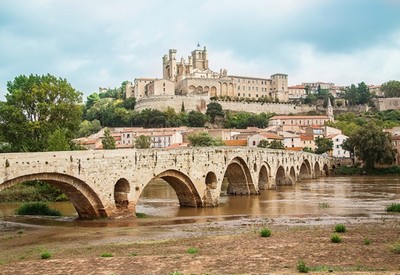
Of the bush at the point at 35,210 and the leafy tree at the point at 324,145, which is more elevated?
the leafy tree at the point at 324,145

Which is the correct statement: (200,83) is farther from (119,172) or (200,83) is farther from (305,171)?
(119,172)

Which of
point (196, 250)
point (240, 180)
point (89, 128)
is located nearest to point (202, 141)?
point (240, 180)

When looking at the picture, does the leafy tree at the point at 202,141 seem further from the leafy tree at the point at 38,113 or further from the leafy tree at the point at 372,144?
the leafy tree at the point at 38,113

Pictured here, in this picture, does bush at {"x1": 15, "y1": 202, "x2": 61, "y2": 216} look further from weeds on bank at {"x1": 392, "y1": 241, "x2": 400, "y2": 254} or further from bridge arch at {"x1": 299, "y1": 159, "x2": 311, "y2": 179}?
bridge arch at {"x1": 299, "y1": 159, "x2": 311, "y2": 179}

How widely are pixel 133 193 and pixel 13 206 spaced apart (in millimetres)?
13998

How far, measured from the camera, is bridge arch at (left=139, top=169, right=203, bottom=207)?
98.1 feet

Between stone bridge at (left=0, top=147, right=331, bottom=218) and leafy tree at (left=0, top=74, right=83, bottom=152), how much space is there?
14.9 meters

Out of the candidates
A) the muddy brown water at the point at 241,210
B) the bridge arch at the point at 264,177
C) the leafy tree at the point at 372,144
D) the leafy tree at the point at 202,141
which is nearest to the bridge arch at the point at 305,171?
the leafy tree at the point at 372,144

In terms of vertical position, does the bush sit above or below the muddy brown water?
above

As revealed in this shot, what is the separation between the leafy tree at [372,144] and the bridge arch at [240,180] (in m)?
32.8

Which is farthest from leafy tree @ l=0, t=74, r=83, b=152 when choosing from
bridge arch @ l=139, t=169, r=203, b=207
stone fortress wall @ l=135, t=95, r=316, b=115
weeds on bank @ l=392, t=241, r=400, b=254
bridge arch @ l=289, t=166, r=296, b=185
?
stone fortress wall @ l=135, t=95, r=316, b=115

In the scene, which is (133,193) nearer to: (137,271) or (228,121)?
(137,271)

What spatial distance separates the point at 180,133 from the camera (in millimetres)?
99812

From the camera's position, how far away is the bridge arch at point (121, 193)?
84.3ft
